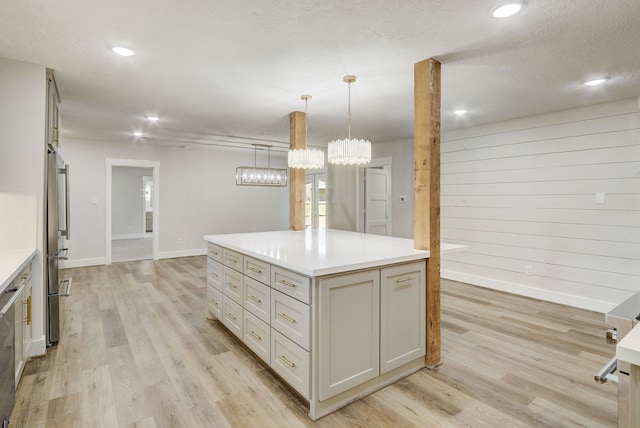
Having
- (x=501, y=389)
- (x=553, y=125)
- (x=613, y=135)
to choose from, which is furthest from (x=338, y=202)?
(x=501, y=389)

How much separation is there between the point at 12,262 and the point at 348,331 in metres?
2.29

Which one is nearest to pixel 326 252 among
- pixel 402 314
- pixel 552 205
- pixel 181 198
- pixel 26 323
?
pixel 402 314

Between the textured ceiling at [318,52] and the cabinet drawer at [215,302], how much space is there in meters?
2.06

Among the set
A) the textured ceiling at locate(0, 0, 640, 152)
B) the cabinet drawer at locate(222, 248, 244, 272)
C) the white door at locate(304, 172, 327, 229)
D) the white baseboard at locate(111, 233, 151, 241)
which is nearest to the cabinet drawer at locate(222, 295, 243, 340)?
the cabinet drawer at locate(222, 248, 244, 272)

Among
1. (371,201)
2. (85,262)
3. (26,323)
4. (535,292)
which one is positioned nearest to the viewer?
(26,323)

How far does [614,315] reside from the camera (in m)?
1.14

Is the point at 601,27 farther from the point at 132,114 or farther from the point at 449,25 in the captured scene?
the point at 132,114

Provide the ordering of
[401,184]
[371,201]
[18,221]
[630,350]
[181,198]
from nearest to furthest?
[630,350], [18,221], [401,184], [371,201], [181,198]

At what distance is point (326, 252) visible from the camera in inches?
98.2

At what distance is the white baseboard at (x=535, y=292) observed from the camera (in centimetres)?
387

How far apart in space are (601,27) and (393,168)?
4350 millimetres

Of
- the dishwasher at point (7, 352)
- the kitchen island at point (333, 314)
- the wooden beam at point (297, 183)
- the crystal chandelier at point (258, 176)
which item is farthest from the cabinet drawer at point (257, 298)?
the crystal chandelier at point (258, 176)

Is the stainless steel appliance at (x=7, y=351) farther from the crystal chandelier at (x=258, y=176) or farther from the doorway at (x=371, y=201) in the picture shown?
the doorway at (x=371, y=201)

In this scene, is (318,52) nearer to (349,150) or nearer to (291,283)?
(349,150)
